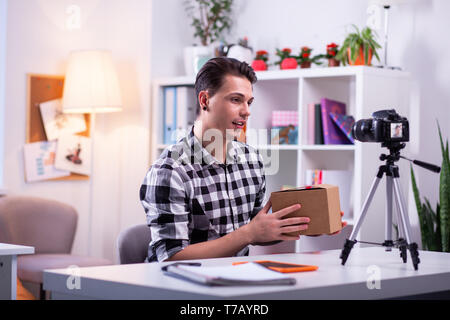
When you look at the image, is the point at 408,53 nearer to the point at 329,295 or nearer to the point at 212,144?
the point at 212,144

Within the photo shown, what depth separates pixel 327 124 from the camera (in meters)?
3.54

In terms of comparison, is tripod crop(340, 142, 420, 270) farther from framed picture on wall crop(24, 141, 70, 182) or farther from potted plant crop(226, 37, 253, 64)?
framed picture on wall crop(24, 141, 70, 182)

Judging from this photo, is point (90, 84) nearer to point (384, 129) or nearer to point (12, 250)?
point (12, 250)

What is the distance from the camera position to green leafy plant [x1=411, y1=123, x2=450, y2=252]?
3.24m

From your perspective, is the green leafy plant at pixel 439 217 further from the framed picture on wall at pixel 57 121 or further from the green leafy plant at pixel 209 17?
the framed picture on wall at pixel 57 121

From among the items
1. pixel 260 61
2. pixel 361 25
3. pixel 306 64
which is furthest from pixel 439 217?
pixel 260 61

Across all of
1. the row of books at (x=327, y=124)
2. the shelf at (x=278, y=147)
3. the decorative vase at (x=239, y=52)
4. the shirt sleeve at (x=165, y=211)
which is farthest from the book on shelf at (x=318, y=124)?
the shirt sleeve at (x=165, y=211)

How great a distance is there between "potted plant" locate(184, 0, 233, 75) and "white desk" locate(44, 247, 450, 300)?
8.29 ft

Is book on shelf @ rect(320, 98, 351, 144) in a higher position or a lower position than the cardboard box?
higher

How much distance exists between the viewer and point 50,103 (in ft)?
13.7

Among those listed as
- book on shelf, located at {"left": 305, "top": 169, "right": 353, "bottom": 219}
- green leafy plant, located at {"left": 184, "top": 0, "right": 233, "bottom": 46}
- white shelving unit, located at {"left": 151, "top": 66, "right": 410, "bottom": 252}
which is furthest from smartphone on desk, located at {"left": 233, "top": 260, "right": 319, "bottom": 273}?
green leafy plant, located at {"left": 184, "top": 0, "right": 233, "bottom": 46}

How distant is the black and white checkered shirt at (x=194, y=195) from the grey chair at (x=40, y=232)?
1.50m

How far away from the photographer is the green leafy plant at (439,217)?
324 centimetres

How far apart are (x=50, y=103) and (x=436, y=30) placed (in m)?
2.33
